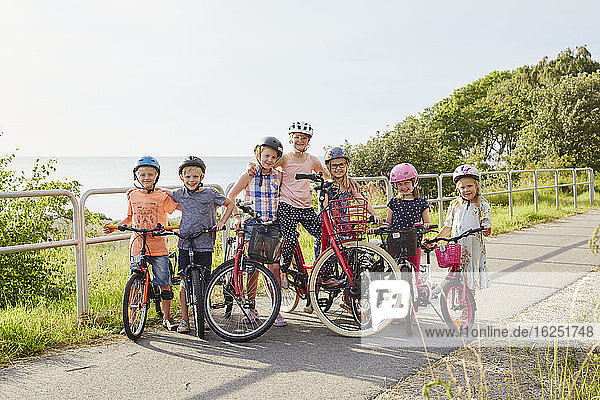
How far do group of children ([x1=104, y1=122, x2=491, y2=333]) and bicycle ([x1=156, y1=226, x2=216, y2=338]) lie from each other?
0.07m

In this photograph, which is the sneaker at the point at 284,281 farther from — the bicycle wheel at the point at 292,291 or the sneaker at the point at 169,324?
the sneaker at the point at 169,324

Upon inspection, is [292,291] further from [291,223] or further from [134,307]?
[134,307]

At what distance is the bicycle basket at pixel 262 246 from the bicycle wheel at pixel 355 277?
1.29 feet

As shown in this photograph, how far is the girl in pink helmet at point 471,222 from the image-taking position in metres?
5.48

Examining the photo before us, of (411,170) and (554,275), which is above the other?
(411,170)

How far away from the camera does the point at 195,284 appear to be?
219 inches

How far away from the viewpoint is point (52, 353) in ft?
17.4

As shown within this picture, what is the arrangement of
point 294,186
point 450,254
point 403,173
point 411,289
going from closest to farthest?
point 450,254 < point 411,289 < point 403,173 < point 294,186

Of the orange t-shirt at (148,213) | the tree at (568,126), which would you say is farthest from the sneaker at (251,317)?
the tree at (568,126)

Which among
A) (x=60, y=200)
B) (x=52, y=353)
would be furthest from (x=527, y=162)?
(x=52, y=353)

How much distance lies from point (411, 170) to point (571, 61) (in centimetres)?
5348

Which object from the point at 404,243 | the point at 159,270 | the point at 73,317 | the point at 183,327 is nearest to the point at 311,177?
the point at 404,243

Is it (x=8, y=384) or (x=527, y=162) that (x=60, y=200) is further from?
(x=527, y=162)

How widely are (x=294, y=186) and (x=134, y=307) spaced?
1.80 m
